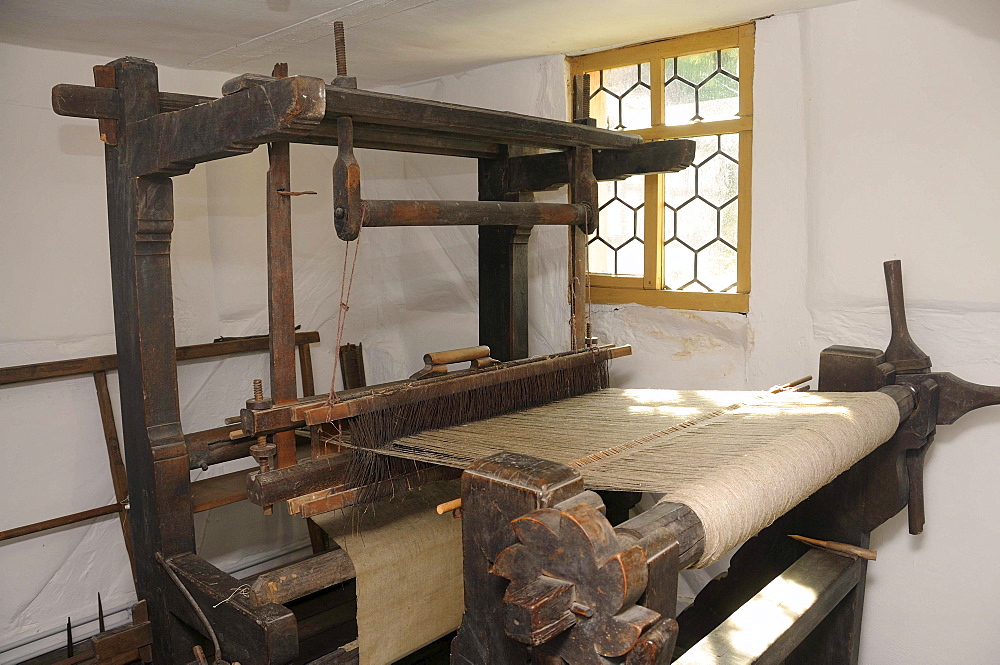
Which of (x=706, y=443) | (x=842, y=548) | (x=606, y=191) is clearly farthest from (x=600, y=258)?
(x=706, y=443)

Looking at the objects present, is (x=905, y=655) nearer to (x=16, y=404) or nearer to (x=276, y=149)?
(x=276, y=149)

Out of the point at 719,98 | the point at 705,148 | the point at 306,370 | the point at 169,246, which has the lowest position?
the point at 306,370

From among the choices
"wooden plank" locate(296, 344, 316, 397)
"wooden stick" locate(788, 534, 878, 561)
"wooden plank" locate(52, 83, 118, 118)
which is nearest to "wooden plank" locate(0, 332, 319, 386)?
"wooden plank" locate(296, 344, 316, 397)

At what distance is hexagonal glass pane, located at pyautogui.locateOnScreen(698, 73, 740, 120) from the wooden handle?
3.55 ft

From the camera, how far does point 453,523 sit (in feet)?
6.57

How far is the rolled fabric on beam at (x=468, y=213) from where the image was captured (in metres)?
1.67

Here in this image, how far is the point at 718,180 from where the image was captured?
2.48 meters

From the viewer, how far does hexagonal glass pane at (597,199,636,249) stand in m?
2.72

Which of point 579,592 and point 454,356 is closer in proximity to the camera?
point 579,592

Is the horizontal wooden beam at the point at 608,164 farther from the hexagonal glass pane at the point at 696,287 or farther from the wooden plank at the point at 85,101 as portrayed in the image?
the wooden plank at the point at 85,101

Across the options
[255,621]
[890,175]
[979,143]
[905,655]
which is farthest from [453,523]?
[979,143]

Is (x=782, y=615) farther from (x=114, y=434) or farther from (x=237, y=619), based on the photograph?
(x=114, y=434)

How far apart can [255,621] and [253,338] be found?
1.80 metres

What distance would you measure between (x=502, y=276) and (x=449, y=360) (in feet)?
2.49
